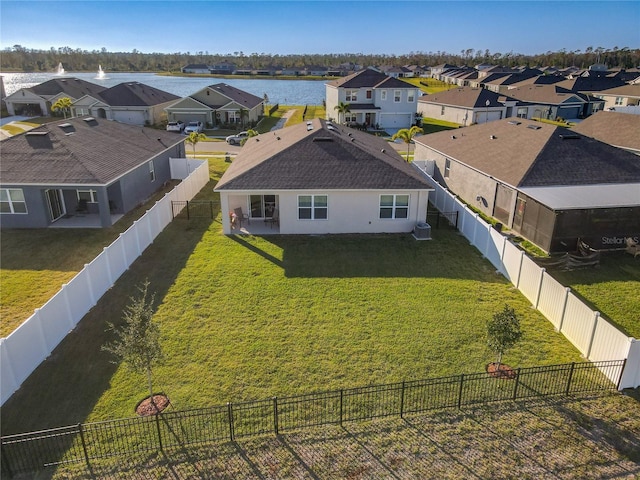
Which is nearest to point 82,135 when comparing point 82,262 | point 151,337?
point 82,262

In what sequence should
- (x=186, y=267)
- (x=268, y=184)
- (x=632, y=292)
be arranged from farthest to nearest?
1. (x=268, y=184)
2. (x=186, y=267)
3. (x=632, y=292)

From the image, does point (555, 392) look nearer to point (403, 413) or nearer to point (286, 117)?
point (403, 413)

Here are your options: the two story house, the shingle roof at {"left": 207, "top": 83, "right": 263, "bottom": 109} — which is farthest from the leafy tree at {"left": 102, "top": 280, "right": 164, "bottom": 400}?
the shingle roof at {"left": 207, "top": 83, "right": 263, "bottom": 109}

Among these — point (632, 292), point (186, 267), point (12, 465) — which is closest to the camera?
point (12, 465)

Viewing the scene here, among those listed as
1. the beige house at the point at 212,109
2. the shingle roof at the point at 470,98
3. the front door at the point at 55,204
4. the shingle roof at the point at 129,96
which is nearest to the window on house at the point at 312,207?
the front door at the point at 55,204

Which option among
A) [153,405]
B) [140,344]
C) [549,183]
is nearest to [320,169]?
[549,183]

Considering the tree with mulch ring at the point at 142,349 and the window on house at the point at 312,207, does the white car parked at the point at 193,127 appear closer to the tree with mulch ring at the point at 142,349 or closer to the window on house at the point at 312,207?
the window on house at the point at 312,207

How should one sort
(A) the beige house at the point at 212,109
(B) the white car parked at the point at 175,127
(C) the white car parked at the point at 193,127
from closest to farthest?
(B) the white car parked at the point at 175,127 < (C) the white car parked at the point at 193,127 < (A) the beige house at the point at 212,109
